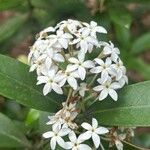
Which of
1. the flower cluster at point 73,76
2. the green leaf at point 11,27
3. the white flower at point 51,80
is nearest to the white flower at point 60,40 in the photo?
the flower cluster at point 73,76

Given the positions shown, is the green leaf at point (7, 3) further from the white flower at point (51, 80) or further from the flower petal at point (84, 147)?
the flower petal at point (84, 147)

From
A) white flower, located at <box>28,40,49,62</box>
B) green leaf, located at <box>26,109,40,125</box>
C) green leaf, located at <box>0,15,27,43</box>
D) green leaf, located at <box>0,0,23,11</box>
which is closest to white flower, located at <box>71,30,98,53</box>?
white flower, located at <box>28,40,49,62</box>

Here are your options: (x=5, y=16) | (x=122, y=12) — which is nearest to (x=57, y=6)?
(x=122, y=12)

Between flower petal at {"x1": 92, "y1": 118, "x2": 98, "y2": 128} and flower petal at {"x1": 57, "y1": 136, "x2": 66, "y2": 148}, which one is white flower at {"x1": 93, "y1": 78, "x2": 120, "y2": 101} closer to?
flower petal at {"x1": 92, "y1": 118, "x2": 98, "y2": 128}

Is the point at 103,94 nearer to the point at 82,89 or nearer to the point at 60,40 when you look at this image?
the point at 82,89

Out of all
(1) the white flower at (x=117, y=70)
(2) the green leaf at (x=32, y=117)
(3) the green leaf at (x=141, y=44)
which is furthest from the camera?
(3) the green leaf at (x=141, y=44)

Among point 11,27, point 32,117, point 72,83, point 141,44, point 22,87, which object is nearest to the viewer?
point 72,83

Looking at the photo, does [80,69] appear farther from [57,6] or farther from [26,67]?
[57,6]

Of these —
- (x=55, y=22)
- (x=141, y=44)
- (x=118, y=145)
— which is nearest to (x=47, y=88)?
(x=118, y=145)
